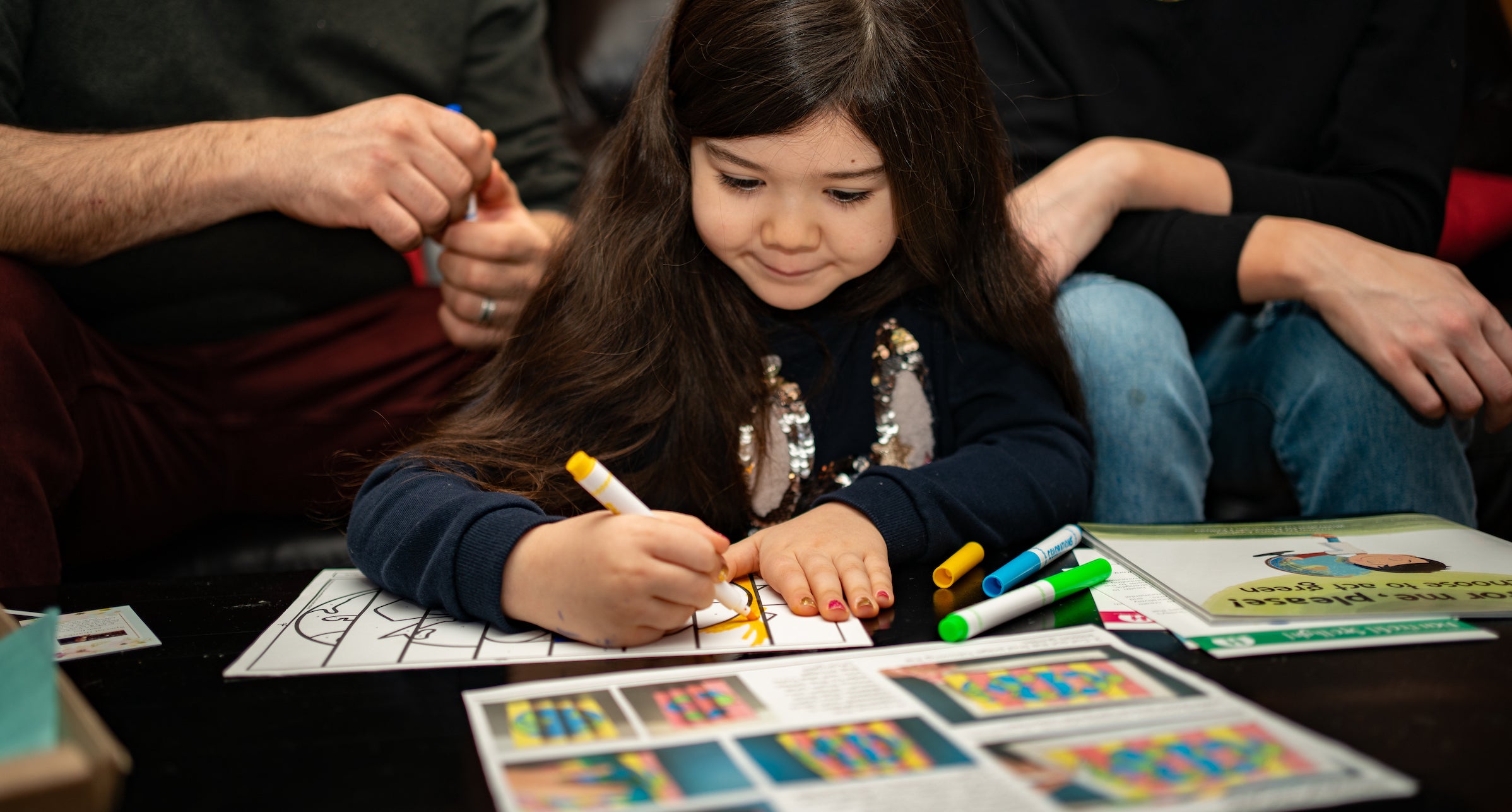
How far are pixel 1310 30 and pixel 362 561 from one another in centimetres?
120

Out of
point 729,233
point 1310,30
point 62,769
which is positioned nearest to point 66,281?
point 729,233

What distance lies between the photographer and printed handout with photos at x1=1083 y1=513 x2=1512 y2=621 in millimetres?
645

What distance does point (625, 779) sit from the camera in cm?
45

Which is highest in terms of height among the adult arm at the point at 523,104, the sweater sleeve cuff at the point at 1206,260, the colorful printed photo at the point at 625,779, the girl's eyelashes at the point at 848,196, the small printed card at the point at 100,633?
the adult arm at the point at 523,104

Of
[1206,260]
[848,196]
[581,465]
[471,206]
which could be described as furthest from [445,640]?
[1206,260]

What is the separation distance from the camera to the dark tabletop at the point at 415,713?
0.46 metres

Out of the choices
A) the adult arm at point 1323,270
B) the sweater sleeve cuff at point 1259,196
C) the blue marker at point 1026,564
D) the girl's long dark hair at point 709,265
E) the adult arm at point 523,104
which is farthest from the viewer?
the adult arm at point 523,104

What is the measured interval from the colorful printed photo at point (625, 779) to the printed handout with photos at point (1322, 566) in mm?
357

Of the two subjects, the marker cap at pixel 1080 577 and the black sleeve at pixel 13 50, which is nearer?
the marker cap at pixel 1080 577

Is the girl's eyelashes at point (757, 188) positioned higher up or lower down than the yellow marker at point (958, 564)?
higher up

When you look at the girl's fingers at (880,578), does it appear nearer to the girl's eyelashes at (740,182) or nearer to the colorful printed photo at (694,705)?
the colorful printed photo at (694,705)

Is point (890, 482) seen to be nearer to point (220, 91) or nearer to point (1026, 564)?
point (1026, 564)

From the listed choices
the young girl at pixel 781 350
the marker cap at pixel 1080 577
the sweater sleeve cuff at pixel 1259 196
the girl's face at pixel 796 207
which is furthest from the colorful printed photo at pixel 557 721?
the sweater sleeve cuff at pixel 1259 196

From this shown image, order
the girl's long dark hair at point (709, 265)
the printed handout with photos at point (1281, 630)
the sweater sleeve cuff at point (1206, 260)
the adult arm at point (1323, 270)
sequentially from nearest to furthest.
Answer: the printed handout with photos at point (1281, 630) < the girl's long dark hair at point (709, 265) < the adult arm at point (1323, 270) < the sweater sleeve cuff at point (1206, 260)
